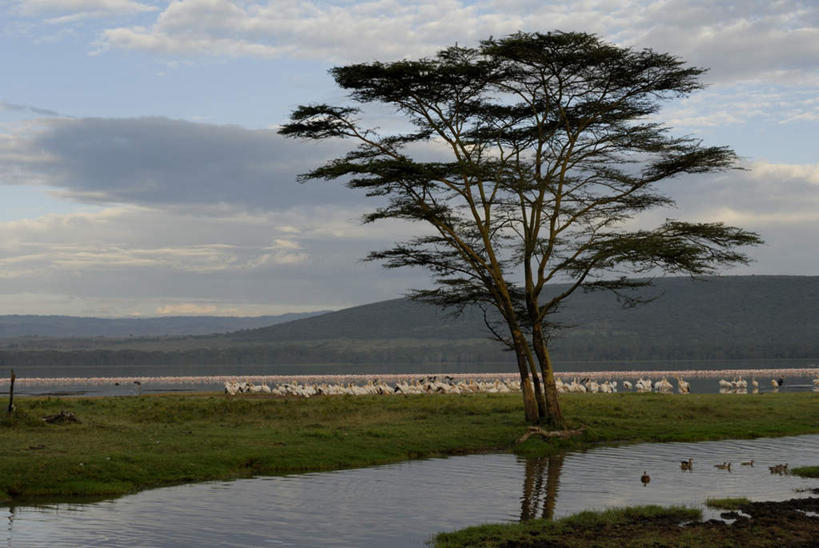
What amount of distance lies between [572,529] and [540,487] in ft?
18.5

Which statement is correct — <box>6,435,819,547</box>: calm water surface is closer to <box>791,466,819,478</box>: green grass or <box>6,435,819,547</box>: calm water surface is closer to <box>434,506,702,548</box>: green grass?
<box>791,466,819,478</box>: green grass

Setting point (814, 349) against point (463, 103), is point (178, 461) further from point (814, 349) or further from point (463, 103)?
point (814, 349)

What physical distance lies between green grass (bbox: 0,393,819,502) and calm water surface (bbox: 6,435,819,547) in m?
1.63

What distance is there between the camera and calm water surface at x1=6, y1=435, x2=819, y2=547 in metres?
15.9

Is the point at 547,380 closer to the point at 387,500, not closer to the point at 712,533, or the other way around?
the point at 387,500

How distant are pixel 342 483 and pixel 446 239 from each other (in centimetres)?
1272

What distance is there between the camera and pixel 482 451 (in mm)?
28984

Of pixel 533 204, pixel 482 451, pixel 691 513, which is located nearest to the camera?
pixel 691 513

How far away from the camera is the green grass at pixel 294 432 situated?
2219 centimetres

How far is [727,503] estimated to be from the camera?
18.3m

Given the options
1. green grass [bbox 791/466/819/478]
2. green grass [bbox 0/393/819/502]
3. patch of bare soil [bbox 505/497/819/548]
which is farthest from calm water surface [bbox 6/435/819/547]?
patch of bare soil [bbox 505/497/819/548]

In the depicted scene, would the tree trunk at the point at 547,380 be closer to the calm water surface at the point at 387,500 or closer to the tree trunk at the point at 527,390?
the tree trunk at the point at 527,390

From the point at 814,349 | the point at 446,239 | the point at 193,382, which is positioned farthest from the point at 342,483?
the point at 814,349

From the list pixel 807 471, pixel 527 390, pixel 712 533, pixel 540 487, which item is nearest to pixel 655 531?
pixel 712 533
